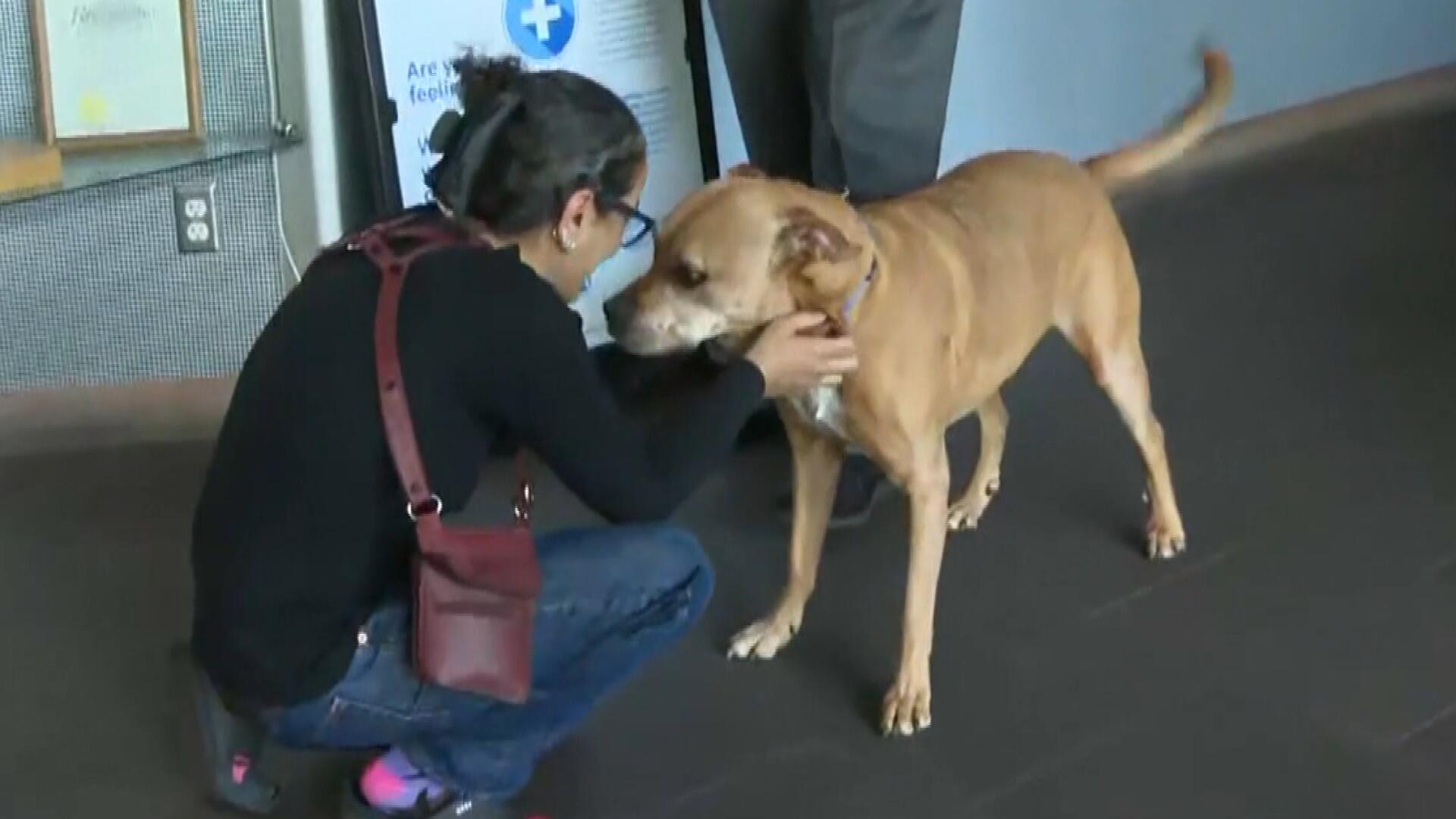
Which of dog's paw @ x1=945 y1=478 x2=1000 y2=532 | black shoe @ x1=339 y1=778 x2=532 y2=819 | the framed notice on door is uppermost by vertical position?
the framed notice on door

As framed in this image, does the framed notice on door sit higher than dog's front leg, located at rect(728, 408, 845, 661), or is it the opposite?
the framed notice on door

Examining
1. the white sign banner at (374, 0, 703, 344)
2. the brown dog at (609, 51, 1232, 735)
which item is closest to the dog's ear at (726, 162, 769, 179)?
the brown dog at (609, 51, 1232, 735)

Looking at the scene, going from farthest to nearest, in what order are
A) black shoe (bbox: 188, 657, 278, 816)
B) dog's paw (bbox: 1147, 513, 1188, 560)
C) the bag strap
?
dog's paw (bbox: 1147, 513, 1188, 560) < black shoe (bbox: 188, 657, 278, 816) < the bag strap

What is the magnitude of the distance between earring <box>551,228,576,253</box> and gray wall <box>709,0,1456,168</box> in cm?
164

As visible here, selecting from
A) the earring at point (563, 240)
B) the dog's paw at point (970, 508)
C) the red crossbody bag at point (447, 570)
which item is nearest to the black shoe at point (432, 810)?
the red crossbody bag at point (447, 570)

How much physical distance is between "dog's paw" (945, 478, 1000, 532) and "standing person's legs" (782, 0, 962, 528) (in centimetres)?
14

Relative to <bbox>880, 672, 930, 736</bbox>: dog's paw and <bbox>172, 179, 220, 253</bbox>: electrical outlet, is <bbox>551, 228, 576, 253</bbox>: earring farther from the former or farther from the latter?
<bbox>172, 179, 220, 253</bbox>: electrical outlet

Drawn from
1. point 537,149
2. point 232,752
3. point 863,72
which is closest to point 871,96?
point 863,72

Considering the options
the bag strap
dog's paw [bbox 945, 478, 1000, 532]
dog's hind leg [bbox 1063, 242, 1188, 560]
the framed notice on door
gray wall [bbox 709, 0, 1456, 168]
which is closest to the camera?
the bag strap

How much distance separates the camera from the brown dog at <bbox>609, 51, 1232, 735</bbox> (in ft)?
6.75

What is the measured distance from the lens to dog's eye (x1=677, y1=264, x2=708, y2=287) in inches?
80.9

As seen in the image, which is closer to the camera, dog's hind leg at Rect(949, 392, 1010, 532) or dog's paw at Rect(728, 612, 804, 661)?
dog's paw at Rect(728, 612, 804, 661)

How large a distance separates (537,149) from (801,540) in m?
0.88

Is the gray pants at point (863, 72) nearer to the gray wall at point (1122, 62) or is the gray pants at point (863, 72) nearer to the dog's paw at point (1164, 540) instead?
the gray wall at point (1122, 62)
